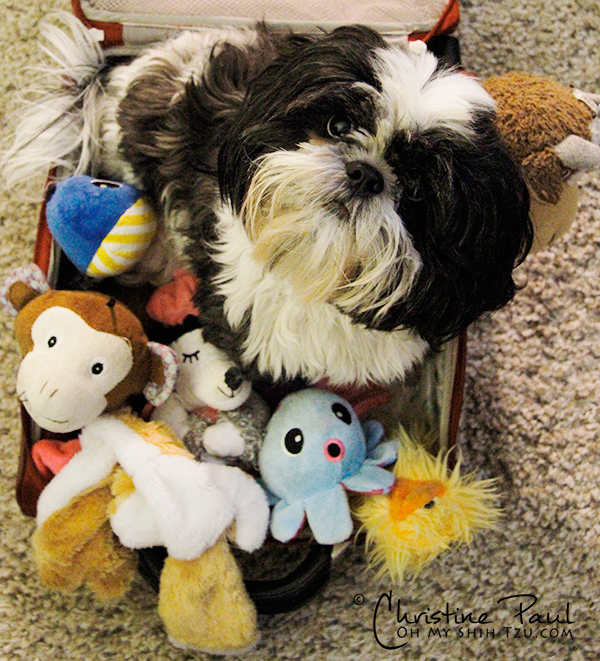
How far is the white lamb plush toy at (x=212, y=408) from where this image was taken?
1146 millimetres

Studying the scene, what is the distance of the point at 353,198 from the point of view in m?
0.76

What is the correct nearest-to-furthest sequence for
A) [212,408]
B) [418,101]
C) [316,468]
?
1. [418,101]
2. [316,468]
3. [212,408]

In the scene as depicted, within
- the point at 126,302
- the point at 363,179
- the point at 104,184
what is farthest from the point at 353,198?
the point at 126,302

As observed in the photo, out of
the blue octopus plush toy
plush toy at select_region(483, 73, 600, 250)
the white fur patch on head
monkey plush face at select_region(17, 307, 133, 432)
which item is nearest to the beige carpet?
the blue octopus plush toy

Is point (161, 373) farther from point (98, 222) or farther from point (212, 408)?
point (98, 222)

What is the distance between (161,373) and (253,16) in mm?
758

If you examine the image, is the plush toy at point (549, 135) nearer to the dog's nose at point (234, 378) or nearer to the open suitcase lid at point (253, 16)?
the open suitcase lid at point (253, 16)

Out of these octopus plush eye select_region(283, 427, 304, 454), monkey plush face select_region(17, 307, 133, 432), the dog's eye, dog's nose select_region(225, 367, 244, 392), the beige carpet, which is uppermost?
the dog's eye

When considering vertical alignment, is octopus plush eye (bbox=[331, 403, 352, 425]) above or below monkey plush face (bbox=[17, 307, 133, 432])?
below

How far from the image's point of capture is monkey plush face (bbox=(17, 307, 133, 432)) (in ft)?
3.31

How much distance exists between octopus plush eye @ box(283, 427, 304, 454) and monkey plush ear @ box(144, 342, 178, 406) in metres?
0.21

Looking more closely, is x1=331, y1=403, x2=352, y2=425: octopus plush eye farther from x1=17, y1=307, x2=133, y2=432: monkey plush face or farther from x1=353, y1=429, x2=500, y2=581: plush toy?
x1=17, y1=307, x2=133, y2=432: monkey plush face

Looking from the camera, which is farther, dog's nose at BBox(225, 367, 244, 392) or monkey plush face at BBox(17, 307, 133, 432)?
dog's nose at BBox(225, 367, 244, 392)

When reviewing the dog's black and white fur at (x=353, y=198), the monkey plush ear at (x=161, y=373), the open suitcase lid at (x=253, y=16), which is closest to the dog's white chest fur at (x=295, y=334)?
the dog's black and white fur at (x=353, y=198)
